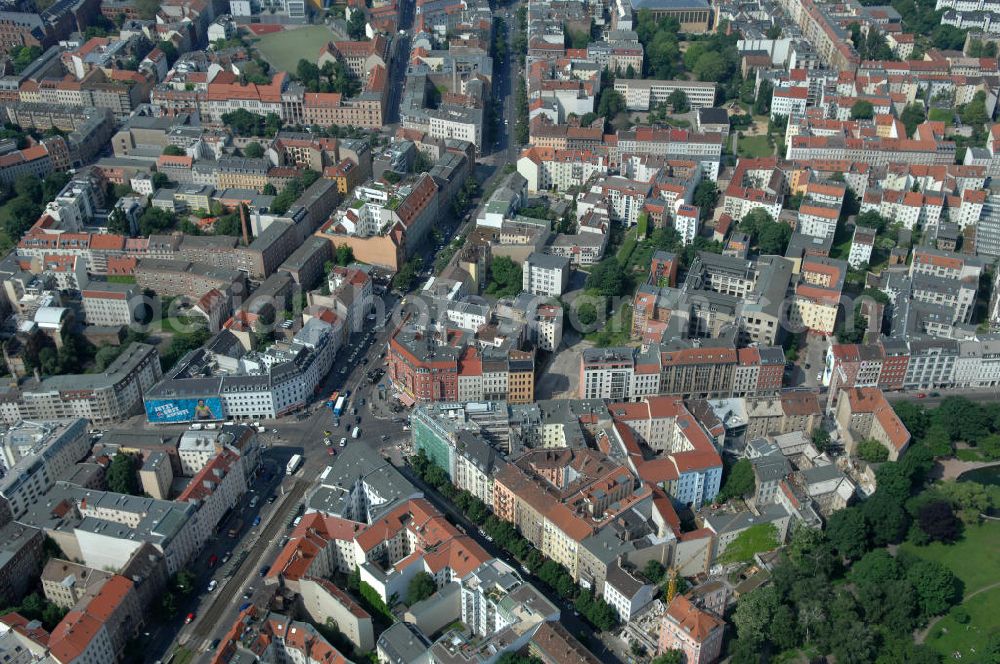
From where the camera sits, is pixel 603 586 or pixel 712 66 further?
pixel 712 66

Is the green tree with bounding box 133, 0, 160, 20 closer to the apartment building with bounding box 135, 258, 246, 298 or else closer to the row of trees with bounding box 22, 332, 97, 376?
the apartment building with bounding box 135, 258, 246, 298

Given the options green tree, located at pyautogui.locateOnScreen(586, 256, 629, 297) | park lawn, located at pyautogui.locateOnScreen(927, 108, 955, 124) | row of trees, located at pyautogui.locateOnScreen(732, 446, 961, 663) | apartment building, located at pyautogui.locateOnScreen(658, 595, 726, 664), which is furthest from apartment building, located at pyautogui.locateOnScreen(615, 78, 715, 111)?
apartment building, located at pyautogui.locateOnScreen(658, 595, 726, 664)

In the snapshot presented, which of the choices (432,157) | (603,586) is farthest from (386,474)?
(432,157)

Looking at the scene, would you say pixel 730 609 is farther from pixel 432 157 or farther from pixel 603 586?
pixel 432 157

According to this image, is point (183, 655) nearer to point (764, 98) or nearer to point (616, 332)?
point (616, 332)

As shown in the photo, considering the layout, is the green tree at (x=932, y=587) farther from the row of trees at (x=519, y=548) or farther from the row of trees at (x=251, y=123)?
the row of trees at (x=251, y=123)

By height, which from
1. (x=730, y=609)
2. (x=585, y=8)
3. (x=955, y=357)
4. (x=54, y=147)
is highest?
(x=585, y=8)
